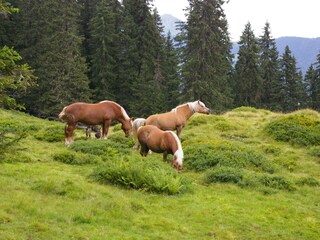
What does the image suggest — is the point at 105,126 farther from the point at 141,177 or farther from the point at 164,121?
the point at 141,177

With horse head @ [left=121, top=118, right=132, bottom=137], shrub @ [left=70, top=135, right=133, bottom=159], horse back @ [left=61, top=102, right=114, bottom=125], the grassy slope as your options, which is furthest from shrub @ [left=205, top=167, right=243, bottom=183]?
horse back @ [left=61, top=102, right=114, bottom=125]

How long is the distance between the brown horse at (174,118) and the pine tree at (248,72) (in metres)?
37.7

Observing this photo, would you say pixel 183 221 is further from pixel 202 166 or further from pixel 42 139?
pixel 42 139

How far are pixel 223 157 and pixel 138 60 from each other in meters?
36.3

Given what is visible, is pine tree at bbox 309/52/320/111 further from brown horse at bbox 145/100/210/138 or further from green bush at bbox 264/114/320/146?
brown horse at bbox 145/100/210/138

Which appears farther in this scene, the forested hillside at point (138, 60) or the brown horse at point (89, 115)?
the forested hillside at point (138, 60)

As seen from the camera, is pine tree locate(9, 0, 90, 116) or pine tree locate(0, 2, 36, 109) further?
pine tree locate(9, 0, 90, 116)

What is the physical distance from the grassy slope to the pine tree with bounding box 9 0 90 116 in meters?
26.8

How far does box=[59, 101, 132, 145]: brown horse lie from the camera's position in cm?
1503

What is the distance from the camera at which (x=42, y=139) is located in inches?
653

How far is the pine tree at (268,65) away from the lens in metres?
56.7

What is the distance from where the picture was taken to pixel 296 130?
1764 centimetres

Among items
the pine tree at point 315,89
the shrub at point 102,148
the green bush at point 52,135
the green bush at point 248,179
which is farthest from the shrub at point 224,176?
the pine tree at point 315,89

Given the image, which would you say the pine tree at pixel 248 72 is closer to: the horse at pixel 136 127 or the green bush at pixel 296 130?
the green bush at pixel 296 130
